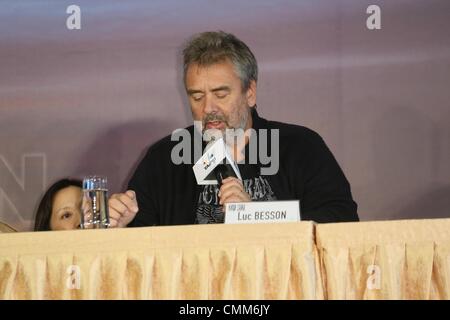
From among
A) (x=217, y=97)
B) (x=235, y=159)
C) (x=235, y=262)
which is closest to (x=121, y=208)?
(x=235, y=262)

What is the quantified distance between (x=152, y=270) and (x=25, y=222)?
2050 mm

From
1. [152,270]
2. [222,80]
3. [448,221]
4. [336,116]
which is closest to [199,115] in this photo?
[222,80]

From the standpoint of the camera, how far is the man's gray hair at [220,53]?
3379mm

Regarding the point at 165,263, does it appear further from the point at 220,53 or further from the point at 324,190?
the point at 220,53

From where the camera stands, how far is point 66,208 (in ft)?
11.7

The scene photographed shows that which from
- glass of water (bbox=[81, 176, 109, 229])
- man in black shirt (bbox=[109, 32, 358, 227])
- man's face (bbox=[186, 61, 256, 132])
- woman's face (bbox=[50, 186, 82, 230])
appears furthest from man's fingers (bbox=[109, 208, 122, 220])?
woman's face (bbox=[50, 186, 82, 230])

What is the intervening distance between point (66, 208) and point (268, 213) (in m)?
1.55

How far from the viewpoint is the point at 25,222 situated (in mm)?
4129

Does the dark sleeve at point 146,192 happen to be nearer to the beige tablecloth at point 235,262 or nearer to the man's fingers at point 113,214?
the man's fingers at point 113,214

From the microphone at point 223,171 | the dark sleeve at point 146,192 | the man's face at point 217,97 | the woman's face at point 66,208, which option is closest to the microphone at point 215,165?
the microphone at point 223,171

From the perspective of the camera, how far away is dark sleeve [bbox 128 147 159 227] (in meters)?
3.16

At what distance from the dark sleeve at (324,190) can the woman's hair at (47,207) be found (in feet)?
3.32

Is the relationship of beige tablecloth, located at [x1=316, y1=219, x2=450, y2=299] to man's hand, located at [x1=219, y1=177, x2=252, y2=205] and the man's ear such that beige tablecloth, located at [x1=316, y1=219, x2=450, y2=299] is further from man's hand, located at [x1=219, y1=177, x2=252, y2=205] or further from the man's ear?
the man's ear

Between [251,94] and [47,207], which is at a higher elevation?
[251,94]
